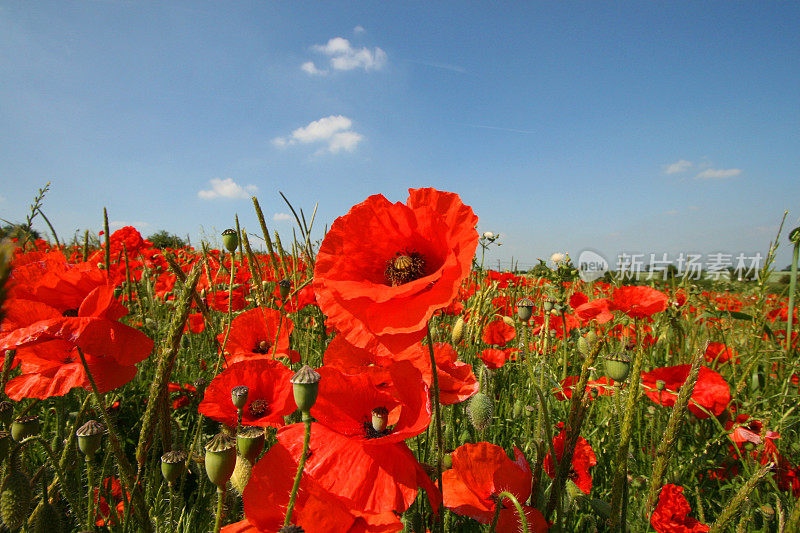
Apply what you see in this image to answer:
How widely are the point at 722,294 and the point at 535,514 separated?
4538 millimetres

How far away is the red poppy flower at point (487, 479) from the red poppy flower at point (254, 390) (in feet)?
1.33

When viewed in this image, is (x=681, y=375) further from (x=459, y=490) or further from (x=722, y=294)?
(x=722, y=294)

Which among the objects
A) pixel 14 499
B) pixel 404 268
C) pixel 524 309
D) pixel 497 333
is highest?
pixel 404 268

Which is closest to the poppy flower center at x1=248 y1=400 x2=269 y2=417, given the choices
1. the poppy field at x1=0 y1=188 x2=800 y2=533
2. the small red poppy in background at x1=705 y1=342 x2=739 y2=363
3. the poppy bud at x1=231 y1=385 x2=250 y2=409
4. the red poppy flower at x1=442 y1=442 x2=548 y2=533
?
the poppy field at x1=0 y1=188 x2=800 y2=533

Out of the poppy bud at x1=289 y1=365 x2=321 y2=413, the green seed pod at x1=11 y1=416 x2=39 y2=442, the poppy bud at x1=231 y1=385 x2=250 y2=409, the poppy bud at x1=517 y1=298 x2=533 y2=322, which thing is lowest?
the green seed pod at x1=11 y1=416 x2=39 y2=442

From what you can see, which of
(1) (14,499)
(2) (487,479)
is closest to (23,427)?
(1) (14,499)

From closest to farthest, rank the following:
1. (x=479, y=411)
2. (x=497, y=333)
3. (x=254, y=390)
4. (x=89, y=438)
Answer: (x=89, y=438) < (x=254, y=390) < (x=479, y=411) < (x=497, y=333)

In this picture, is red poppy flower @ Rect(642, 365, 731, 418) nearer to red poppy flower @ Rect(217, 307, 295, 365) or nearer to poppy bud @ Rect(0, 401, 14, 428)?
red poppy flower @ Rect(217, 307, 295, 365)

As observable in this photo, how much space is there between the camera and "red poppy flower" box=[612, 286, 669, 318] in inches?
79.4

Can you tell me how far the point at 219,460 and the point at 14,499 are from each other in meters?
0.42

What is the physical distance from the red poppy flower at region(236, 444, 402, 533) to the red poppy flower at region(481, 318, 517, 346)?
2150mm

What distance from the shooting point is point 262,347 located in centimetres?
159

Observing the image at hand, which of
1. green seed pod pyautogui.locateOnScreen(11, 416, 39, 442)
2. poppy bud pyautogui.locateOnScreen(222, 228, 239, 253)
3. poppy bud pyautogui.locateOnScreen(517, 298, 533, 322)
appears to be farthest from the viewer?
poppy bud pyautogui.locateOnScreen(517, 298, 533, 322)

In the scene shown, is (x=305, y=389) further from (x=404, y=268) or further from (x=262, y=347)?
(x=262, y=347)
